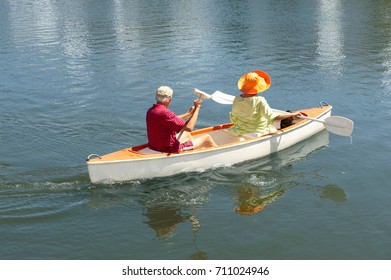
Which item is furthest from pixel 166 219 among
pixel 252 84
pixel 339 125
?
pixel 339 125

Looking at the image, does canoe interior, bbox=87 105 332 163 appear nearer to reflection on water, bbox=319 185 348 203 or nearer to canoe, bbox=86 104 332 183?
canoe, bbox=86 104 332 183

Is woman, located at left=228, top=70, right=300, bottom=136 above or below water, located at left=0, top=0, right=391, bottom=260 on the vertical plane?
above

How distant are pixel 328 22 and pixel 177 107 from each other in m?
17.4

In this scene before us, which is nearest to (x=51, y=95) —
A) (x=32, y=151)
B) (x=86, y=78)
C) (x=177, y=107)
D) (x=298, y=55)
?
(x=86, y=78)

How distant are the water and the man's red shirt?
63 cm

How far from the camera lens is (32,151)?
38.2 ft

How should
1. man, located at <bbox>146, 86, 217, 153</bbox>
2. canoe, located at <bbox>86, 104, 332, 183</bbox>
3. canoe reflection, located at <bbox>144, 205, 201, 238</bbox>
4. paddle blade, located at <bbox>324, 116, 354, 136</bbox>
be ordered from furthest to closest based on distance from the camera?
paddle blade, located at <bbox>324, 116, 354, 136</bbox> < canoe, located at <bbox>86, 104, 332, 183</bbox> < man, located at <bbox>146, 86, 217, 153</bbox> < canoe reflection, located at <bbox>144, 205, 201, 238</bbox>

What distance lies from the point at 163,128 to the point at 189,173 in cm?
114

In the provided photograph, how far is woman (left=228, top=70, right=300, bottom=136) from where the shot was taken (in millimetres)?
10828

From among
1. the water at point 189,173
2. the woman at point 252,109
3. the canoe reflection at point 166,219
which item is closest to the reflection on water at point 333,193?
the water at point 189,173

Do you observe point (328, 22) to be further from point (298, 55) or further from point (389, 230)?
point (389, 230)

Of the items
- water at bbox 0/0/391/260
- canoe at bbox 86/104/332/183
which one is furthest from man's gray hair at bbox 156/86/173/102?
water at bbox 0/0/391/260

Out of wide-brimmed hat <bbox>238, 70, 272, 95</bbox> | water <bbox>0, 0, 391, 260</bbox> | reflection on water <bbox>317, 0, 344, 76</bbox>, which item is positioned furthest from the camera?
reflection on water <bbox>317, 0, 344, 76</bbox>

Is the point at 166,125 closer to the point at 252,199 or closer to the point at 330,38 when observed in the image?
the point at 252,199
